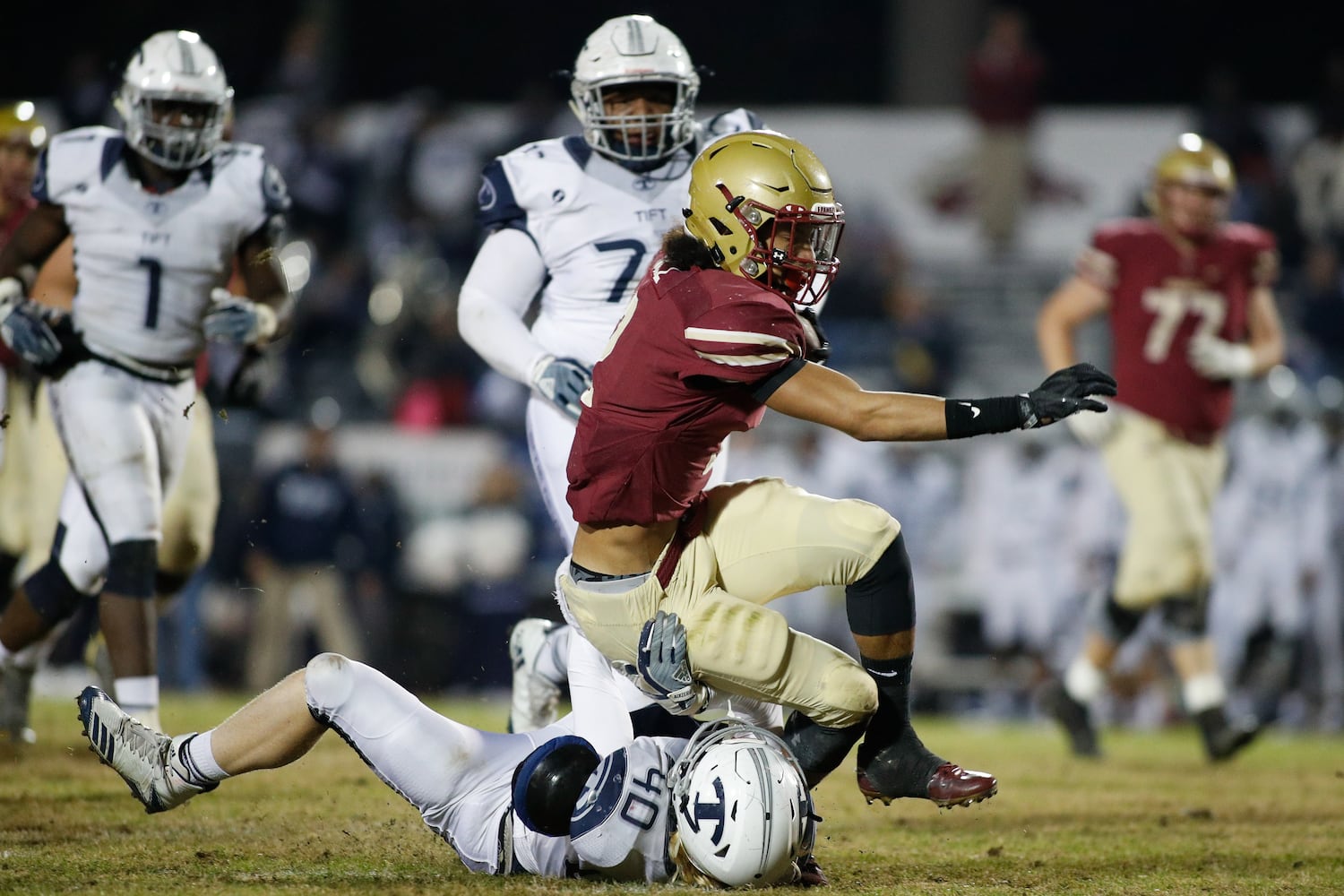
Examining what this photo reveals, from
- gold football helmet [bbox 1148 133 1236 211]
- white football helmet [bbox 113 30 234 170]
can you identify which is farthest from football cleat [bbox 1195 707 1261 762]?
white football helmet [bbox 113 30 234 170]

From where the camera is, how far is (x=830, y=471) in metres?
10.2

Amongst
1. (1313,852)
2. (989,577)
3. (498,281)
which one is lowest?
(989,577)

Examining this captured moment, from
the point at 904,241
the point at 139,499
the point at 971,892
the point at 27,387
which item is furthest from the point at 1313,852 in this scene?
the point at 904,241

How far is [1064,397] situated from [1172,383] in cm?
366

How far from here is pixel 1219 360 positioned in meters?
6.93

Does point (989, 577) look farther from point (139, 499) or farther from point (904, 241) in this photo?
point (139, 499)

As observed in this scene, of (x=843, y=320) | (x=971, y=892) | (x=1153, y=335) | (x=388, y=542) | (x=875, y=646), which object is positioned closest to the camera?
(x=971, y=892)

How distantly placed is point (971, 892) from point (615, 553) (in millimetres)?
1082

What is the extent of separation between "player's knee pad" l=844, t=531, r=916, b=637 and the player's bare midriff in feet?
1.47

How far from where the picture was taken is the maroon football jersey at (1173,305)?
696cm

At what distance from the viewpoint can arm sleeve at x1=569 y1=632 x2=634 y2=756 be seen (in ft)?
13.1

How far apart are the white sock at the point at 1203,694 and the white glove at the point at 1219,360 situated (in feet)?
4.09

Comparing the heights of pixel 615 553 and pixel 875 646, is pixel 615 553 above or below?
above

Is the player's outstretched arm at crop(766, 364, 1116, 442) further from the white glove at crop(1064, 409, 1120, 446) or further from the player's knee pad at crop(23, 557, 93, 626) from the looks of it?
the white glove at crop(1064, 409, 1120, 446)
